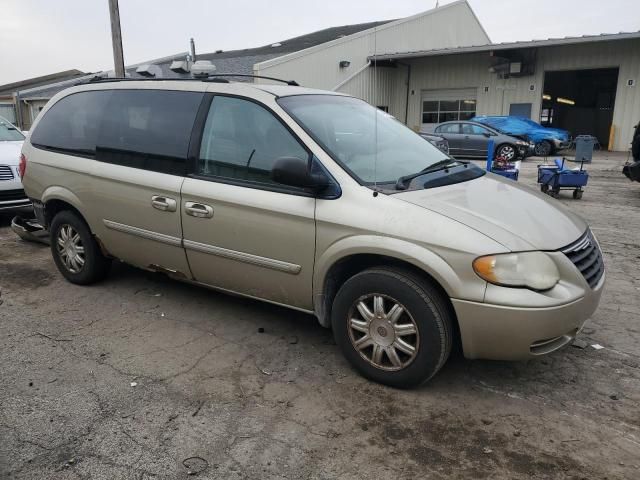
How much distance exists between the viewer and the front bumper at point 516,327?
2.71 meters

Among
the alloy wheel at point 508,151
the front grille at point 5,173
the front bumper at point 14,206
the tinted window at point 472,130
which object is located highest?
the tinted window at point 472,130

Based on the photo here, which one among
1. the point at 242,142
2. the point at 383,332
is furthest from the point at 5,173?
the point at 383,332

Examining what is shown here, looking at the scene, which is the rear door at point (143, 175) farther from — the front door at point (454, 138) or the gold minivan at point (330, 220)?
the front door at point (454, 138)

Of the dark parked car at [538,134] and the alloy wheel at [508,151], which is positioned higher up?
the dark parked car at [538,134]

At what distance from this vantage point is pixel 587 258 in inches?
123

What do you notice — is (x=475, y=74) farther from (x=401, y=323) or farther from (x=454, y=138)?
(x=401, y=323)

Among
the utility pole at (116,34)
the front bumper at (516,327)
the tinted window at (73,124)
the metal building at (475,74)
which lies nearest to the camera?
the front bumper at (516,327)

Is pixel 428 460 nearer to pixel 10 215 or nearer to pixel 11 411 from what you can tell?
pixel 11 411

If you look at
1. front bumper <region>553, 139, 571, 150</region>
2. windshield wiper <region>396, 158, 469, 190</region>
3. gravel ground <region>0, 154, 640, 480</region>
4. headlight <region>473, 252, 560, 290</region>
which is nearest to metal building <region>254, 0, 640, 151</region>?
front bumper <region>553, 139, 571, 150</region>

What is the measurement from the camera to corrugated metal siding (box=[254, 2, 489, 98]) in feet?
72.2

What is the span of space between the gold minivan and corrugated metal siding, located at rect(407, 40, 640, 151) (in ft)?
68.5

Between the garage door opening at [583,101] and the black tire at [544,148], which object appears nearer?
the black tire at [544,148]

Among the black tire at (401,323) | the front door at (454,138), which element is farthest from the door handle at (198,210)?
the front door at (454,138)

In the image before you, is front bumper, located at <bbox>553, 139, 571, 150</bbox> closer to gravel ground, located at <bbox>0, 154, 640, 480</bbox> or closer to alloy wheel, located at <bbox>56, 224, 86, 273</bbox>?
gravel ground, located at <bbox>0, 154, 640, 480</bbox>
